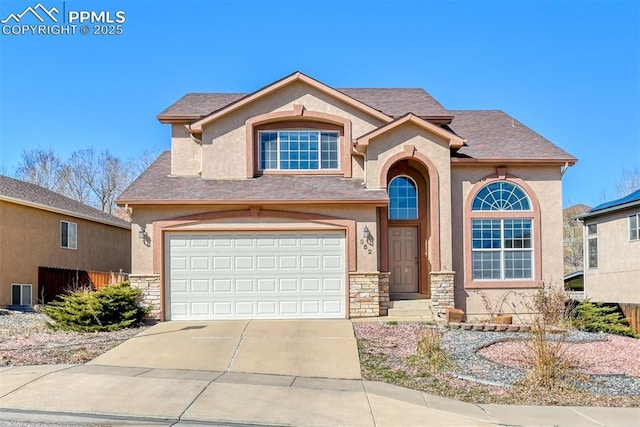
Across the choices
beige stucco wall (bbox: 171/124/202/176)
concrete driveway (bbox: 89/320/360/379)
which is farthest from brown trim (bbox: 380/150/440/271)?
beige stucco wall (bbox: 171/124/202/176)

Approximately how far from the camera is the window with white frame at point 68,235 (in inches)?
961

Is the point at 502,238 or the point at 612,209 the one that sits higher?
the point at 612,209

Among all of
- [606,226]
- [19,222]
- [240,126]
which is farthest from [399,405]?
[19,222]

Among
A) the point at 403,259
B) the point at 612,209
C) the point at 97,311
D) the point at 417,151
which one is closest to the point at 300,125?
the point at 417,151

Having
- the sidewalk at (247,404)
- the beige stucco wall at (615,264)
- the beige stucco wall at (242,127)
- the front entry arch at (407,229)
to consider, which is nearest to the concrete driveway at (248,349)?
the sidewalk at (247,404)

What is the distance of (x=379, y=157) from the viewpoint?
714 inches

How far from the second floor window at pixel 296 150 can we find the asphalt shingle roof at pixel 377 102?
8.19 feet

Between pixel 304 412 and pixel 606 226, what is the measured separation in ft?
50.3

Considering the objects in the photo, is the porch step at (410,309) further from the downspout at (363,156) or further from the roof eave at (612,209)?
the roof eave at (612,209)

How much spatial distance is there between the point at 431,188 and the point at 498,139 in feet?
11.5

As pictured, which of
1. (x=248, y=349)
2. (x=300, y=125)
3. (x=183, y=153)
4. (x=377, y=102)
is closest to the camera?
(x=248, y=349)

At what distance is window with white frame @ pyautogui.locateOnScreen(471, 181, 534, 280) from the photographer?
18.4 metres

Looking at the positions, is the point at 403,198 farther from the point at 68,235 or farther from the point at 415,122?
the point at 68,235

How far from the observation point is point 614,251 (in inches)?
792
